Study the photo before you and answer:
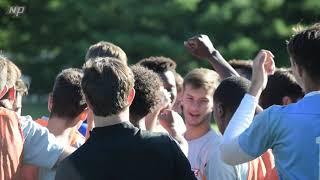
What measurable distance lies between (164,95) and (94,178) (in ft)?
3.39

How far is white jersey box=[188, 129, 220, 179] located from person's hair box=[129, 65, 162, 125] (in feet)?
3.02

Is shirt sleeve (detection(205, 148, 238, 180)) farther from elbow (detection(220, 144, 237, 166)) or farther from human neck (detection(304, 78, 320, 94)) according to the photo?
human neck (detection(304, 78, 320, 94))

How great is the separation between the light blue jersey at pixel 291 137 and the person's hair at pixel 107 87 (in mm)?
515

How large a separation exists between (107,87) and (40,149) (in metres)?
0.62

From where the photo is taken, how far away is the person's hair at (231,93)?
3.77 m

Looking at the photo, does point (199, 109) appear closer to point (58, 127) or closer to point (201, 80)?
point (201, 80)

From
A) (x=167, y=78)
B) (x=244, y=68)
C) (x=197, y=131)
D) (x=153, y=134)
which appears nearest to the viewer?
(x=153, y=134)

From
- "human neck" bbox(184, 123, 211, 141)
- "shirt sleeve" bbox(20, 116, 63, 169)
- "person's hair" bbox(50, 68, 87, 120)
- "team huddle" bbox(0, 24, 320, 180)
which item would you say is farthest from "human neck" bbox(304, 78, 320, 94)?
"human neck" bbox(184, 123, 211, 141)

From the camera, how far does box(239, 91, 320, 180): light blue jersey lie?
2.91 metres

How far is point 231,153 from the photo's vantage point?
3.00m

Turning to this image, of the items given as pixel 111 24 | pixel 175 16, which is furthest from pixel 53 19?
pixel 175 16

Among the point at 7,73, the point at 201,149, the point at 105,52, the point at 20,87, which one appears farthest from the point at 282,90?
the point at 7,73

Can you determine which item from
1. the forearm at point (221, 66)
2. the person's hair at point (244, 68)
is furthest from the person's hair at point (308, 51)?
the person's hair at point (244, 68)

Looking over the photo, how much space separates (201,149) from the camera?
15.0 ft
